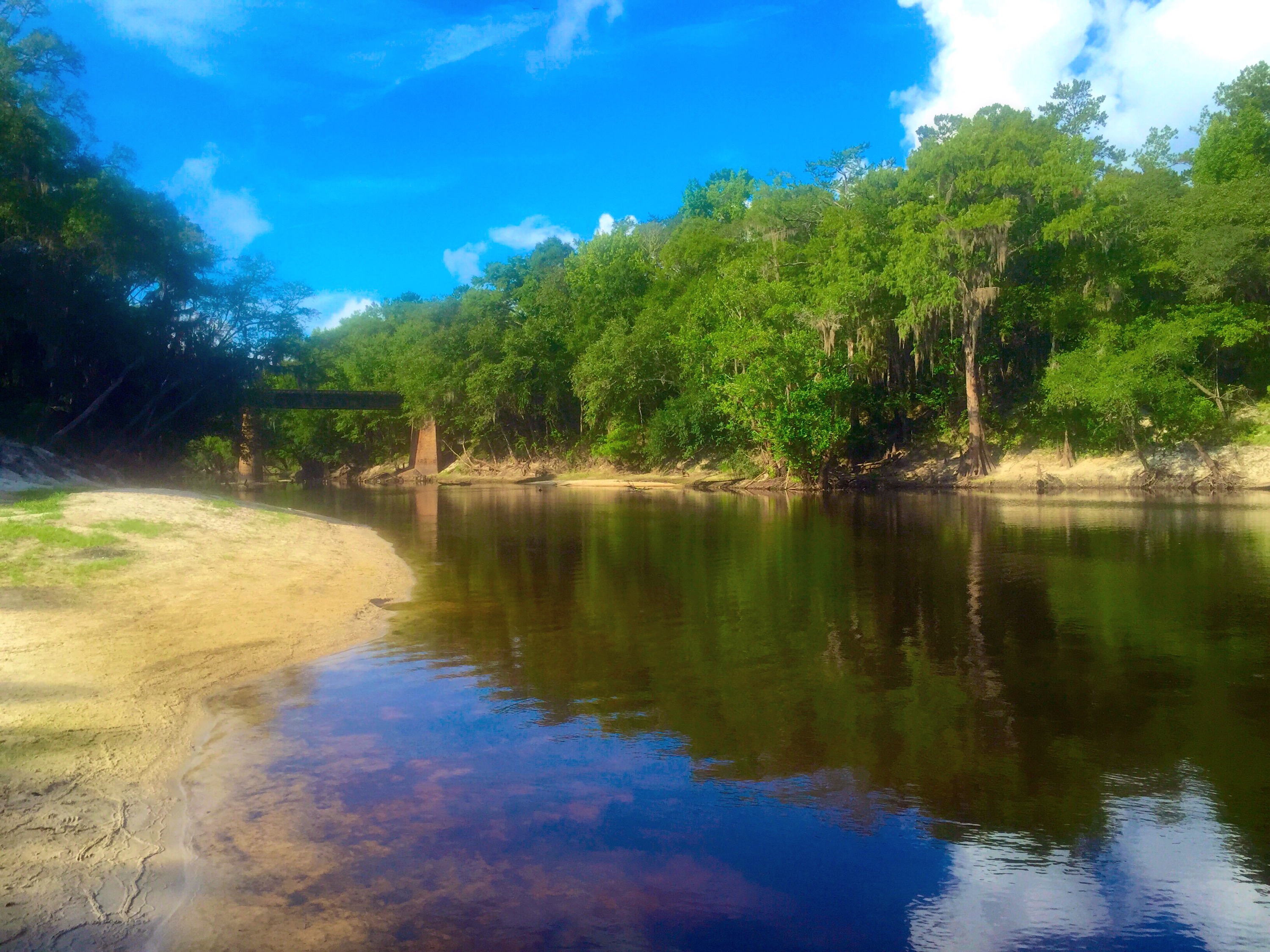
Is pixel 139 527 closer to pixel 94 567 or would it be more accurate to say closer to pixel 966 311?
pixel 94 567

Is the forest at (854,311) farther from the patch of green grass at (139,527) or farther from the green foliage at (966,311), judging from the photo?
the patch of green grass at (139,527)

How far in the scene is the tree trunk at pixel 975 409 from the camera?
47.7 m

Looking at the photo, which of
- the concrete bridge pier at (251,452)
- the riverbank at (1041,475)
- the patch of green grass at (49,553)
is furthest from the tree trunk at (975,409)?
the patch of green grass at (49,553)

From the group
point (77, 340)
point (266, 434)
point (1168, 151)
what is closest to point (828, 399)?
point (1168, 151)

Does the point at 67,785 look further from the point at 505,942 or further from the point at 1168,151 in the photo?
the point at 1168,151

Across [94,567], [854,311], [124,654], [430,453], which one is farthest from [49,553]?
[430,453]

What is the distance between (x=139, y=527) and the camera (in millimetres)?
18438

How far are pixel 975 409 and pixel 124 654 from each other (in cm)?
4475

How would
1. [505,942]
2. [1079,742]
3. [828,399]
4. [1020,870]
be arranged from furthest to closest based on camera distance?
[828,399] < [1079,742] < [1020,870] < [505,942]

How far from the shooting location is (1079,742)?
28.2 ft

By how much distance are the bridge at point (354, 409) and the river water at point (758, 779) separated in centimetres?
5534

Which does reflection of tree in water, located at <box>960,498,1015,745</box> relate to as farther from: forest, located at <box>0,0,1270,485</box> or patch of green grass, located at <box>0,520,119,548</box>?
forest, located at <box>0,0,1270,485</box>

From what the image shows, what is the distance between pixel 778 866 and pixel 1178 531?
24.1 meters

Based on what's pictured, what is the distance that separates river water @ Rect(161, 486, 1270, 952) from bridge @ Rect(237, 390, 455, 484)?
55.3 m
